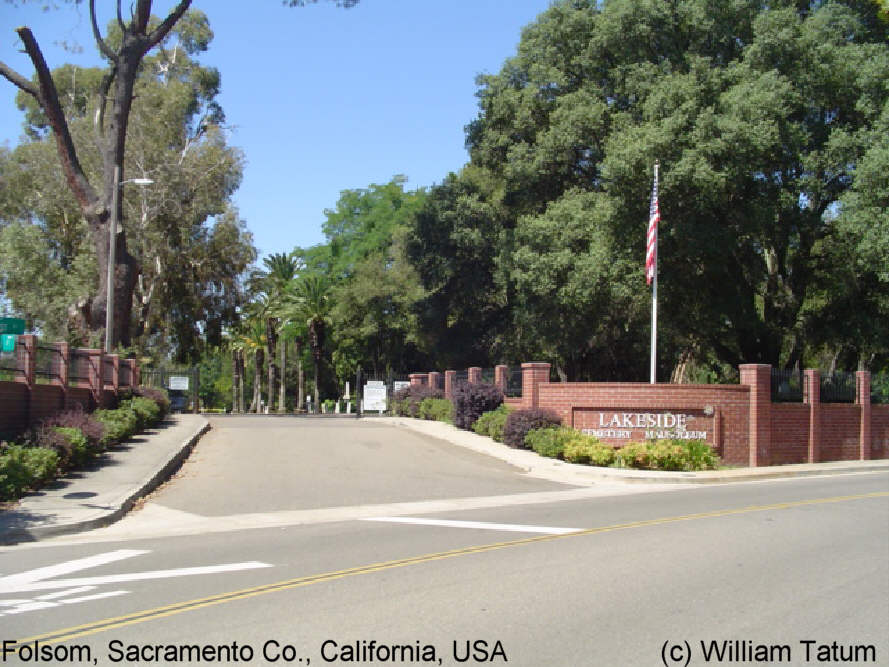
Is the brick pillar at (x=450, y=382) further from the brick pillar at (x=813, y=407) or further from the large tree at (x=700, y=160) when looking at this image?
the brick pillar at (x=813, y=407)

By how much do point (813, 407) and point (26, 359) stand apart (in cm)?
2188

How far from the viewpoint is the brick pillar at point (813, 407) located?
85.1 ft

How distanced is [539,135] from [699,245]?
7.94 m

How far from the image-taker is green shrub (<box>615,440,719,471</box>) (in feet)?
71.1

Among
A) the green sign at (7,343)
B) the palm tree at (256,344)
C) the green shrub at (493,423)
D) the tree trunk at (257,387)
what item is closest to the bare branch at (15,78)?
the green sign at (7,343)

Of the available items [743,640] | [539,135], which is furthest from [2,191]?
[743,640]

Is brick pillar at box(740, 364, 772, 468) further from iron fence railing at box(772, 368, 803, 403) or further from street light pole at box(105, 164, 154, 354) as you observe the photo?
street light pole at box(105, 164, 154, 354)

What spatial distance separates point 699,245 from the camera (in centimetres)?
2531

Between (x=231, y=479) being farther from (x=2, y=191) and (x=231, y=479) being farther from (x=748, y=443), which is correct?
(x=2, y=191)

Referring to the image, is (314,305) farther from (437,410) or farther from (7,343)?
(7,343)

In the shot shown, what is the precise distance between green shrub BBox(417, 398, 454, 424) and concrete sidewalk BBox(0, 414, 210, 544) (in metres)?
11.8

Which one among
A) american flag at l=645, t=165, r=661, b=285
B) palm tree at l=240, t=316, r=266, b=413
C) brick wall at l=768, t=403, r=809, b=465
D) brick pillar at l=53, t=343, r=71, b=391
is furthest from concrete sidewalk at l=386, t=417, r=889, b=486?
palm tree at l=240, t=316, r=266, b=413

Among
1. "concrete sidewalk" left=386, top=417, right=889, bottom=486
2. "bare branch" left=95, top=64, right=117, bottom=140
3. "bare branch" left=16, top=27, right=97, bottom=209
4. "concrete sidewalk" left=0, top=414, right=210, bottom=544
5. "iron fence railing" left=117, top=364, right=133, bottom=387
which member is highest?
"bare branch" left=95, top=64, right=117, bottom=140

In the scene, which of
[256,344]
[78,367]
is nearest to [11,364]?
[78,367]
